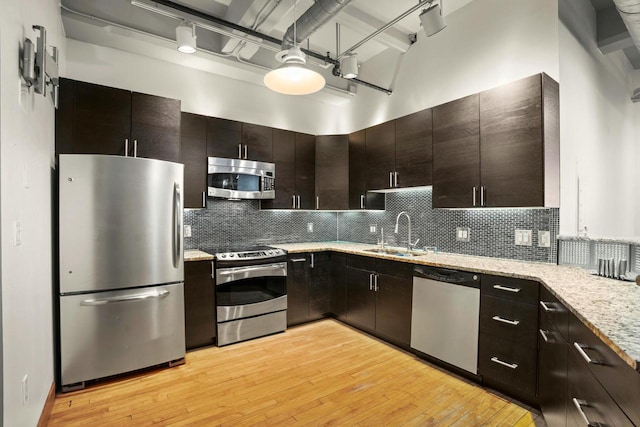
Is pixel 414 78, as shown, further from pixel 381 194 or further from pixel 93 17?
pixel 93 17

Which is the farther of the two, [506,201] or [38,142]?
[506,201]

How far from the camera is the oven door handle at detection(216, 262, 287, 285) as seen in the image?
3.17 m

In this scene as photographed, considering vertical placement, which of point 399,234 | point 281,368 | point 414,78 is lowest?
point 281,368

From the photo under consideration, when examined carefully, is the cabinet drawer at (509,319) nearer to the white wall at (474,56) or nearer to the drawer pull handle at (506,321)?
the drawer pull handle at (506,321)

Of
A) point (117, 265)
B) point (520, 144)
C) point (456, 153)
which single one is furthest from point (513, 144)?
point (117, 265)

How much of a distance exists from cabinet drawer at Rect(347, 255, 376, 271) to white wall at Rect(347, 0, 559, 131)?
1.93 metres

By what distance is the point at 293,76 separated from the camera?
7.40 ft

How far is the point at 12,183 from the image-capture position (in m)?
1.41

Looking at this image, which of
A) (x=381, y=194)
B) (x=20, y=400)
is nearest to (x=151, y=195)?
(x=20, y=400)

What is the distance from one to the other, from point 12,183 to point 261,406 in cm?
198

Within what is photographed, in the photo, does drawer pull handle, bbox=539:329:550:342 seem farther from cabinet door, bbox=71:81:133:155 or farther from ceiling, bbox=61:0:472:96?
cabinet door, bbox=71:81:133:155

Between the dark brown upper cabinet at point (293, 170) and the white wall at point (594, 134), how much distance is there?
2.77m

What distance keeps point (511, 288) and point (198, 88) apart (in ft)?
12.7

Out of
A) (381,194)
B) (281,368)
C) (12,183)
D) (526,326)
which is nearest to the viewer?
(12,183)
